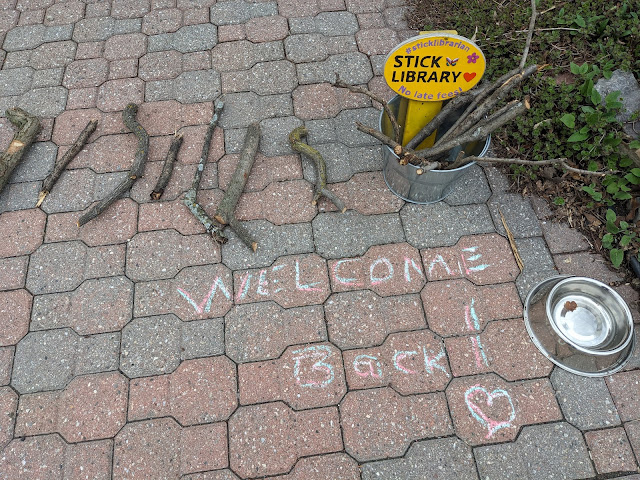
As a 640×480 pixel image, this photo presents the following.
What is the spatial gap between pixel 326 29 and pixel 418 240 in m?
2.14

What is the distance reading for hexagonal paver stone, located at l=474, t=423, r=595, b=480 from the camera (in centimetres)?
214

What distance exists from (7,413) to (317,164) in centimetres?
222

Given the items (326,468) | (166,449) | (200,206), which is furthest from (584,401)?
(200,206)

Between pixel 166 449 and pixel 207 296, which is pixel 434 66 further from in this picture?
pixel 166 449

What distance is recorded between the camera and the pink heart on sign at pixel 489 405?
7.34 ft

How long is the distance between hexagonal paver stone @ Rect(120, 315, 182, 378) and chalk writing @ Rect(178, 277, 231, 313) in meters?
0.12

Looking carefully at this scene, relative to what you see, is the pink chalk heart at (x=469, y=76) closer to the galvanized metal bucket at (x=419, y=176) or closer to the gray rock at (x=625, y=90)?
the galvanized metal bucket at (x=419, y=176)

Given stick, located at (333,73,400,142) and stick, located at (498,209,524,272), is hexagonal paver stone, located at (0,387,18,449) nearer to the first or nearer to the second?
stick, located at (333,73,400,142)

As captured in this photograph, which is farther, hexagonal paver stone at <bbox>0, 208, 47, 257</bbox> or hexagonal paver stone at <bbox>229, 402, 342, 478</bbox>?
hexagonal paver stone at <bbox>0, 208, 47, 257</bbox>

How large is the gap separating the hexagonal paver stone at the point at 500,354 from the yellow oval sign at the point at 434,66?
133 centimetres

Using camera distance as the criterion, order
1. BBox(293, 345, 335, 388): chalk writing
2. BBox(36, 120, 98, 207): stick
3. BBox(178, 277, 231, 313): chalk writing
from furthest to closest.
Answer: BBox(36, 120, 98, 207): stick < BBox(178, 277, 231, 313): chalk writing < BBox(293, 345, 335, 388): chalk writing

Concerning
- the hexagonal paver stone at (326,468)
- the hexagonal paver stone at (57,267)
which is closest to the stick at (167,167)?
the hexagonal paver stone at (57,267)

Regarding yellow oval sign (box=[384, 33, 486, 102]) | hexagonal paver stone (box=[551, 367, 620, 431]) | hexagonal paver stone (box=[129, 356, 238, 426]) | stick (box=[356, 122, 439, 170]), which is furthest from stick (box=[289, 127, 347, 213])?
hexagonal paver stone (box=[551, 367, 620, 431])

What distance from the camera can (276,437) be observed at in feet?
7.32
